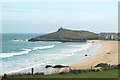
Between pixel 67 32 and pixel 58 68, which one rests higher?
pixel 67 32

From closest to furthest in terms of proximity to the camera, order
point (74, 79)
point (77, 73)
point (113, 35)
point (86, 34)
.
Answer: point (74, 79) < point (77, 73) < point (113, 35) < point (86, 34)

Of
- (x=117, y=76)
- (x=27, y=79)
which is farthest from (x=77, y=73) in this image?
(x=27, y=79)

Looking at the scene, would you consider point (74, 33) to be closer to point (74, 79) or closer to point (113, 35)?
point (113, 35)

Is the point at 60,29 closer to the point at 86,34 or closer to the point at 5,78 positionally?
the point at 86,34

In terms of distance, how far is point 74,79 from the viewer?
57.5 ft

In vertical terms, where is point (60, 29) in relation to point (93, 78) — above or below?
above

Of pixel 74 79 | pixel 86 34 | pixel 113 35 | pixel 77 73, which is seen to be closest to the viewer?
pixel 74 79

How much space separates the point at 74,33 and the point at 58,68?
14060 cm

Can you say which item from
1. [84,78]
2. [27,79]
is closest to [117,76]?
[84,78]

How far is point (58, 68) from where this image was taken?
29.7 meters

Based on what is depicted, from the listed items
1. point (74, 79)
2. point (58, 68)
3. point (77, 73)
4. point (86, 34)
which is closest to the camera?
point (74, 79)

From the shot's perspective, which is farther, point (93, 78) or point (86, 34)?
point (86, 34)

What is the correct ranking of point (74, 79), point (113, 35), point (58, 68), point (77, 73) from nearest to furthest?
point (74, 79), point (77, 73), point (58, 68), point (113, 35)

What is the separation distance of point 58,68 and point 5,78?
12259mm
